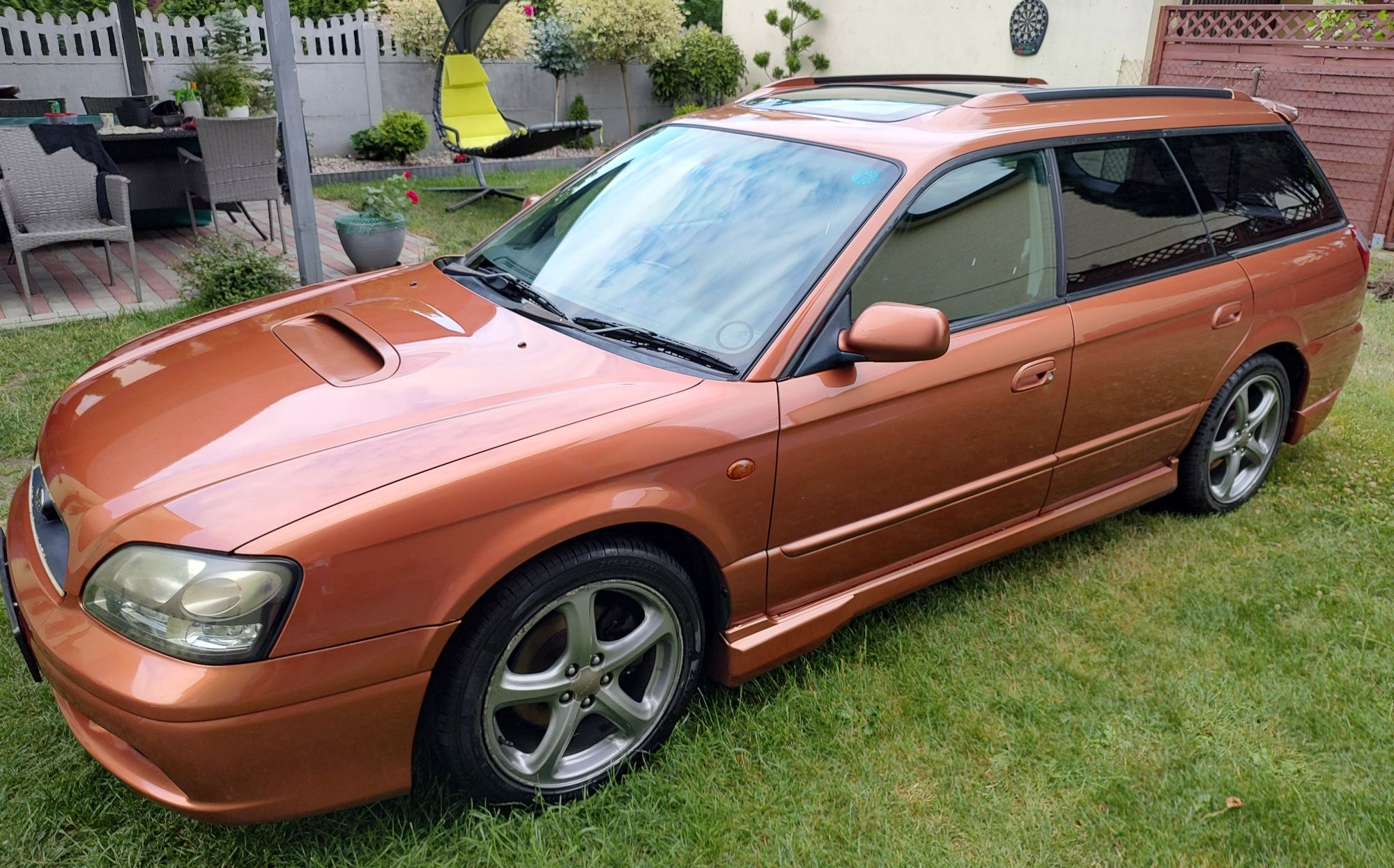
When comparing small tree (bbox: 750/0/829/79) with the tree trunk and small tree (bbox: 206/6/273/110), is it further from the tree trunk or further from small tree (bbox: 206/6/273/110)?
small tree (bbox: 206/6/273/110)

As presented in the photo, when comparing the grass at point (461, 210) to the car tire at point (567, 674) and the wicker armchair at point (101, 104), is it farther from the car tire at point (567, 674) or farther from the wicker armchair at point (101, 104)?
the car tire at point (567, 674)

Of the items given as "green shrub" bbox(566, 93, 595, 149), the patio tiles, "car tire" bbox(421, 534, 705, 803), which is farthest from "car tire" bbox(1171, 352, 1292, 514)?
"green shrub" bbox(566, 93, 595, 149)

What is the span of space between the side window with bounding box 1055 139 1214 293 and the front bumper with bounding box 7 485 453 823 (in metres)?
2.31

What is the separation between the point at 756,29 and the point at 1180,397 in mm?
14356

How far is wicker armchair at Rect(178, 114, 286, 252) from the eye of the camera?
279 inches

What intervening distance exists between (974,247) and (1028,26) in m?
10.7

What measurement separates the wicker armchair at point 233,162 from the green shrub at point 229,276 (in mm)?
1137

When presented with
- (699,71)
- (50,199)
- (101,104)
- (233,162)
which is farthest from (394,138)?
(50,199)

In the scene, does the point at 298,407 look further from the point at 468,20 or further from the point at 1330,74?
the point at 1330,74

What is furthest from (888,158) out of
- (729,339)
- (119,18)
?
(119,18)

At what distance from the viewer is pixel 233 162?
23.9 feet

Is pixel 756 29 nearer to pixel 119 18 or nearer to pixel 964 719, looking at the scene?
pixel 119 18

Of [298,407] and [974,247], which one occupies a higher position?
[974,247]

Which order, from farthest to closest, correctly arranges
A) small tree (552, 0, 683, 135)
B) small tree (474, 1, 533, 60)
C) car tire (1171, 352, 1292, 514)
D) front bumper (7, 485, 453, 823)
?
small tree (474, 1, 533, 60), small tree (552, 0, 683, 135), car tire (1171, 352, 1292, 514), front bumper (7, 485, 453, 823)
